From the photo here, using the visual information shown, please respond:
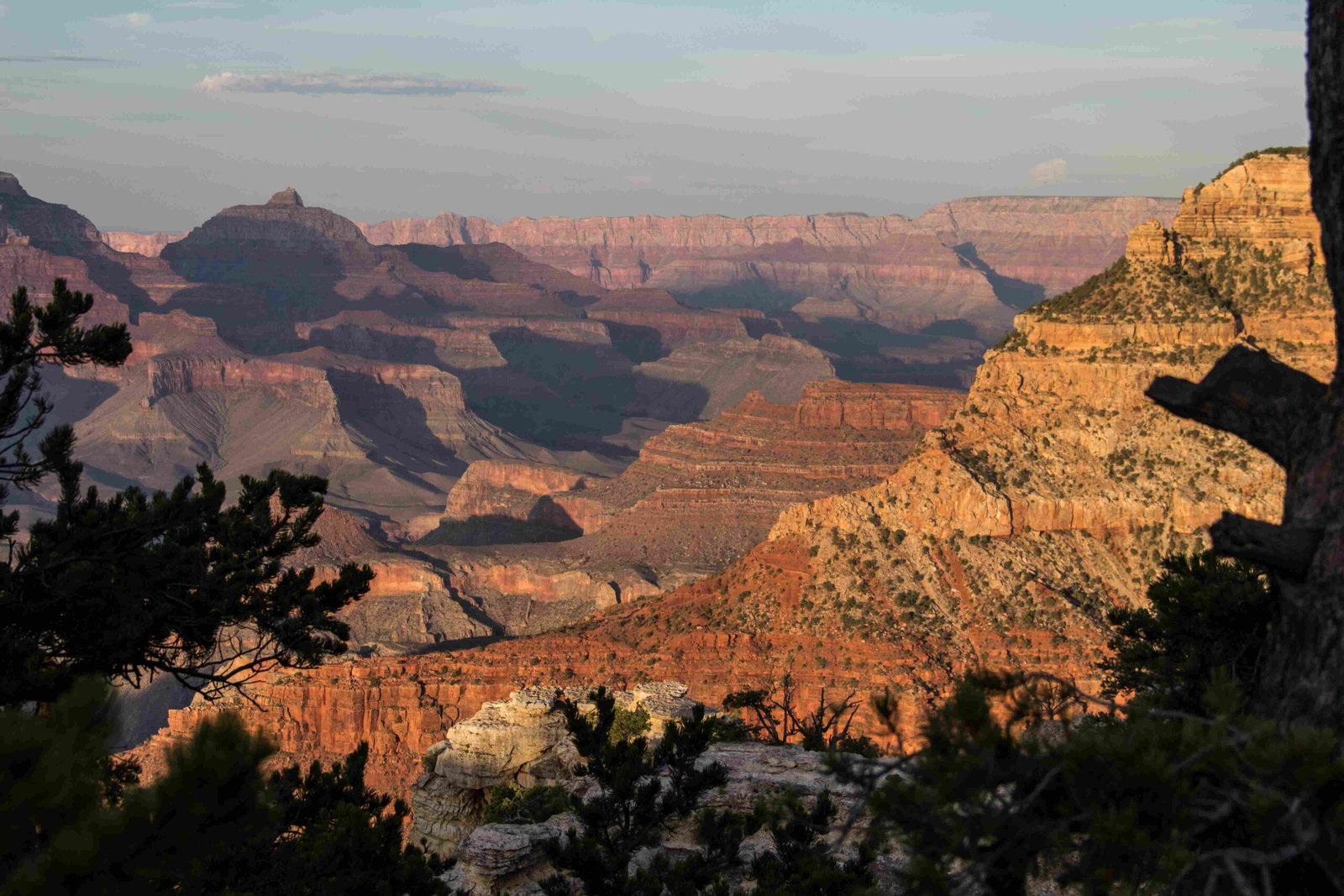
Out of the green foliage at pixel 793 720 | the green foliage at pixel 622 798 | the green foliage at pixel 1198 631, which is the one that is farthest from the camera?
the green foliage at pixel 793 720

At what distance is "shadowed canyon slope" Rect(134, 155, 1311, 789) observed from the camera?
4503 centimetres

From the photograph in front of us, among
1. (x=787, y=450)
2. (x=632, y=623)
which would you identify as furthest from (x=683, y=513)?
(x=632, y=623)

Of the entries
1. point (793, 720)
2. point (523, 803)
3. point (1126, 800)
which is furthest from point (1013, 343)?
point (1126, 800)

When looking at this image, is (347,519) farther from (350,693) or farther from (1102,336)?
(1102,336)

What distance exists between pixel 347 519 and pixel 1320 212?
12667 centimetres

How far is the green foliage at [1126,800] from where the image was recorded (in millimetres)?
7445

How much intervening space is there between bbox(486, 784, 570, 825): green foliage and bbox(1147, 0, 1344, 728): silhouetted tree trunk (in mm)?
16574

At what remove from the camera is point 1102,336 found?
49656 millimetres

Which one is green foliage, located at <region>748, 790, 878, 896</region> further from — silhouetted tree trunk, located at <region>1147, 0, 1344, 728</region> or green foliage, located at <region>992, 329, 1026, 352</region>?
green foliage, located at <region>992, 329, 1026, 352</region>

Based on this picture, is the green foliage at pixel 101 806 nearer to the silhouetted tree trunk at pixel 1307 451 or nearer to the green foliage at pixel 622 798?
the silhouetted tree trunk at pixel 1307 451

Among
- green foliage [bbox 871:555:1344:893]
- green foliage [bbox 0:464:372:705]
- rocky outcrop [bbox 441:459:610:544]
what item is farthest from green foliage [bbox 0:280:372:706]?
rocky outcrop [bbox 441:459:610:544]

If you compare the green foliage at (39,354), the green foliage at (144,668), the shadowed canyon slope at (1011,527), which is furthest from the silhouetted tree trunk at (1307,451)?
the shadowed canyon slope at (1011,527)

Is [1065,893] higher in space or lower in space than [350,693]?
higher

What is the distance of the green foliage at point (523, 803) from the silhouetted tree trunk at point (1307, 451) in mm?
16574
